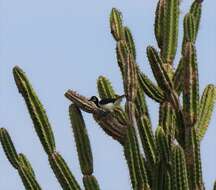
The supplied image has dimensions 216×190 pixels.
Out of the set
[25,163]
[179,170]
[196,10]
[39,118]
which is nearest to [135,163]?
[179,170]

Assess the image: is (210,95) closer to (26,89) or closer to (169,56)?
(169,56)

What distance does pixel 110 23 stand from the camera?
11.6 meters

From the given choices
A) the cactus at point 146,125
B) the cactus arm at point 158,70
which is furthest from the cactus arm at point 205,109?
the cactus arm at point 158,70

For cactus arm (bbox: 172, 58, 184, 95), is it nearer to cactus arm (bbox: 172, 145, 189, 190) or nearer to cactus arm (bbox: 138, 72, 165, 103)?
cactus arm (bbox: 138, 72, 165, 103)

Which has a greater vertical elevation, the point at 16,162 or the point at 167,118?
the point at 167,118

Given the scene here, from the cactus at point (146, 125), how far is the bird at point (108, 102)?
0.06 m

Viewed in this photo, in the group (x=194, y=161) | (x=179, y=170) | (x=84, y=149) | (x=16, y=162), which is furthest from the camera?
(x=16, y=162)

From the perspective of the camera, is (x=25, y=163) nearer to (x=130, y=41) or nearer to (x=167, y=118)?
(x=167, y=118)

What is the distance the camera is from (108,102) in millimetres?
11070

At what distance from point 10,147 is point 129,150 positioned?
4.83 ft

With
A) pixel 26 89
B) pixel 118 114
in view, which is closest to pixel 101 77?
pixel 118 114

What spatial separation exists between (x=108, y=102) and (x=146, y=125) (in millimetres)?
811

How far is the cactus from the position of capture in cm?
1017

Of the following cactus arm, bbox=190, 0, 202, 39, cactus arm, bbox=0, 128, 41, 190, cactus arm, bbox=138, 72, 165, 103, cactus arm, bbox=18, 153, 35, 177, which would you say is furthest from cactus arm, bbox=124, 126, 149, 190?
cactus arm, bbox=190, 0, 202, 39
